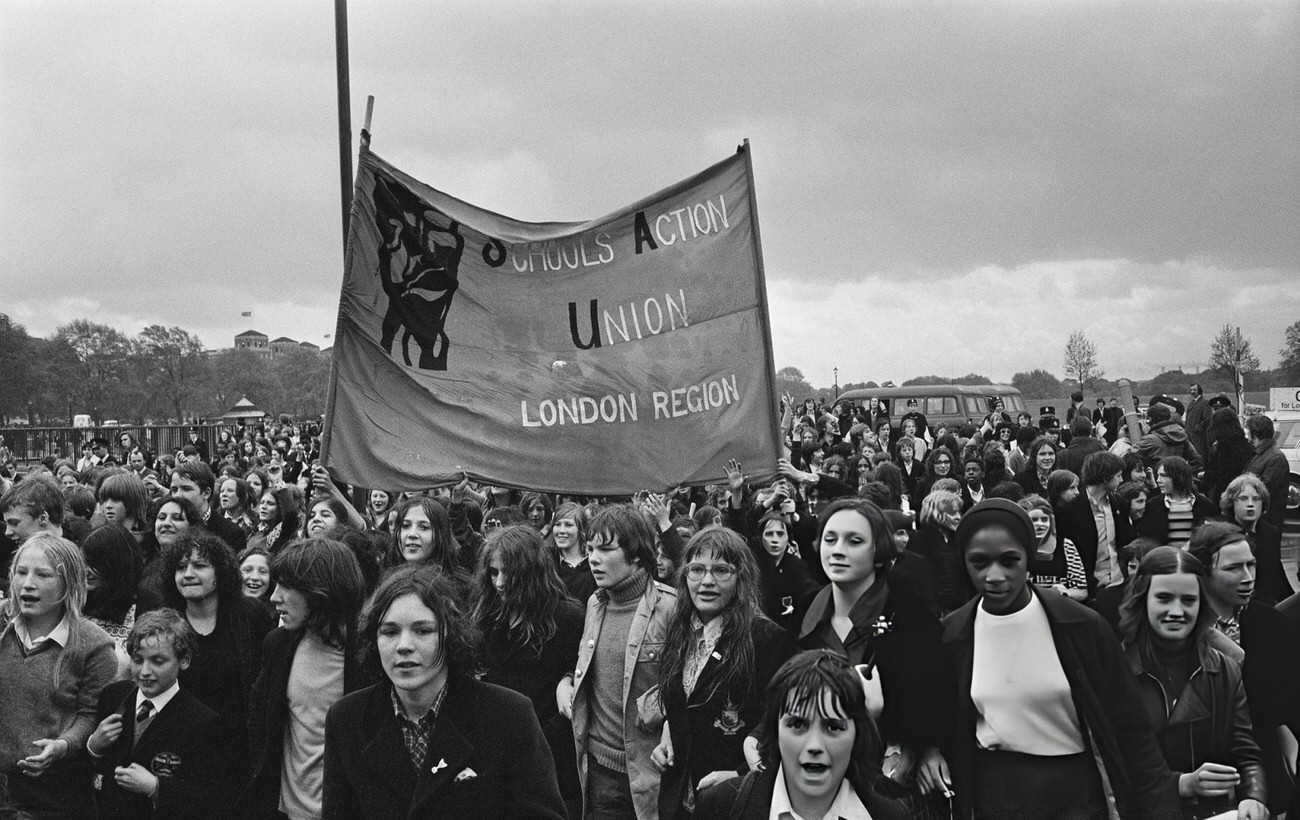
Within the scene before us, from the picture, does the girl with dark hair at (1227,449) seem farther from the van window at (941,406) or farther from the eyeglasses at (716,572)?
the van window at (941,406)

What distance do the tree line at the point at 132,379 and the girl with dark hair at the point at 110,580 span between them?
62.5m

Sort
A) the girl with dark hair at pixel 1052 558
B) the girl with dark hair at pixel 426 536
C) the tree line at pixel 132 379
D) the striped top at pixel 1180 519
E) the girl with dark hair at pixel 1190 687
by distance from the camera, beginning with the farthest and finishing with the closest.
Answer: the tree line at pixel 132 379 → the striped top at pixel 1180 519 → the girl with dark hair at pixel 1052 558 → the girl with dark hair at pixel 426 536 → the girl with dark hair at pixel 1190 687

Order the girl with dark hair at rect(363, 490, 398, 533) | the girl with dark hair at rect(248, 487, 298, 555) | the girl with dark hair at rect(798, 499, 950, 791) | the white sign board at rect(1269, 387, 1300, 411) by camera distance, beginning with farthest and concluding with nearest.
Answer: the white sign board at rect(1269, 387, 1300, 411) < the girl with dark hair at rect(363, 490, 398, 533) < the girl with dark hair at rect(248, 487, 298, 555) < the girl with dark hair at rect(798, 499, 950, 791)

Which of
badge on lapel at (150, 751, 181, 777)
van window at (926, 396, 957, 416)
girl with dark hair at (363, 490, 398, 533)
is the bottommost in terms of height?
badge on lapel at (150, 751, 181, 777)

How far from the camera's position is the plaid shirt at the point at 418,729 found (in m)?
3.17

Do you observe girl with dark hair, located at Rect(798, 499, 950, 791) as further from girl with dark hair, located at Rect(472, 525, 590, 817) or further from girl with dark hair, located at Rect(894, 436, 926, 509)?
girl with dark hair, located at Rect(894, 436, 926, 509)

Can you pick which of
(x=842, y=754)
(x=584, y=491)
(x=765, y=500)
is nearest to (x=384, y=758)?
(x=842, y=754)

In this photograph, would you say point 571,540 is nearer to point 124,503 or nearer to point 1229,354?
point 124,503

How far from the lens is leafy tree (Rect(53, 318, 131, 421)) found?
74.2 meters

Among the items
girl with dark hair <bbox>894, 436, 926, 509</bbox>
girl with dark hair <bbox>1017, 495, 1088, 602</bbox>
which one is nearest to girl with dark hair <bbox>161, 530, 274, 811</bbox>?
girl with dark hair <bbox>1017, 495, 1088, 602</bbox>

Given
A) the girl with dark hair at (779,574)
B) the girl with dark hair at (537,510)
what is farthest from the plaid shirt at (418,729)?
the girl with dark hair at (537,510)

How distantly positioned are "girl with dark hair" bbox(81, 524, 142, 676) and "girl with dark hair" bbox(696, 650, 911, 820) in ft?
12.0

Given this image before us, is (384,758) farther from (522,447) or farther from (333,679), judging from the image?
(522,447)

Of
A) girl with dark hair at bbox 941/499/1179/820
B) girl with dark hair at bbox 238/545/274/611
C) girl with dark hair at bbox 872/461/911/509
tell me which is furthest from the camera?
girl with dark hair at bbox 872/461/911/509
